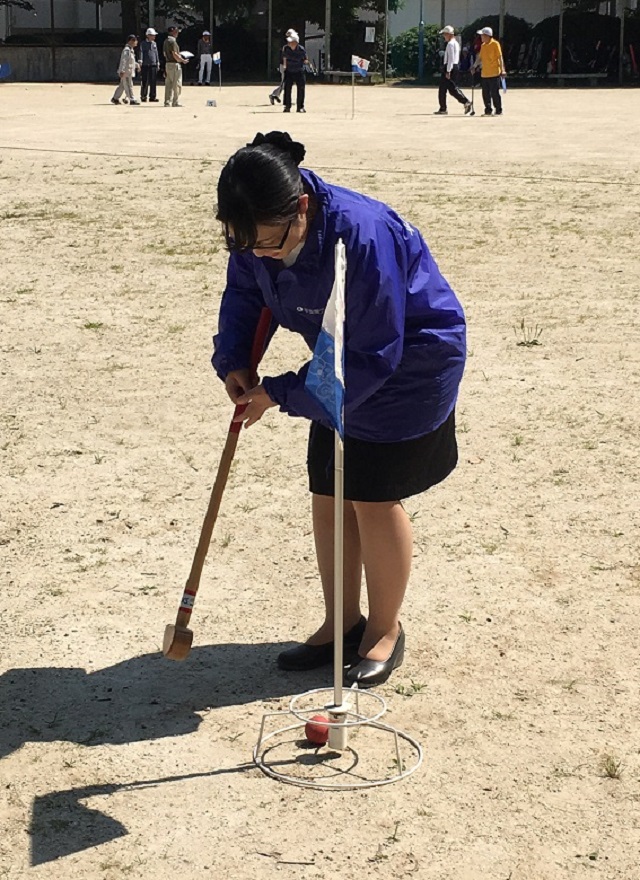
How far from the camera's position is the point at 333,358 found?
3109 millimetres

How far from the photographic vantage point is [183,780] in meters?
3.46

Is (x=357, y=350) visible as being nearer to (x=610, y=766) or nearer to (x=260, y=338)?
(x=260, y=338)

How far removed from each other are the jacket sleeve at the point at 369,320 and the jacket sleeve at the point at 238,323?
39 cm

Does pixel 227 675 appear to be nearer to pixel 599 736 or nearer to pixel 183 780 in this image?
pixel 183 780

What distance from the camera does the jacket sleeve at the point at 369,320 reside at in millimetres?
3262

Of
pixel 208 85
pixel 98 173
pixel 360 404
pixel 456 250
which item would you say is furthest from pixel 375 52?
pixel 360 404

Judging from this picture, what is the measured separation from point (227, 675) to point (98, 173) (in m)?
12.4

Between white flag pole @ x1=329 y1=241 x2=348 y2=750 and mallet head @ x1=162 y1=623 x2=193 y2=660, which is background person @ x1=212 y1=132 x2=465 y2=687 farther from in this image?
mallet head @ x1=162 y1=623 x2=193 y2=660

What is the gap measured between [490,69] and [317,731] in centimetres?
2447

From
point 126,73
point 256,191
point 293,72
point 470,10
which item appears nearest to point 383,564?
point 256,191

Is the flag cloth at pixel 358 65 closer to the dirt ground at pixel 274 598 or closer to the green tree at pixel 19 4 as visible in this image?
the green tree at pixel 19 4

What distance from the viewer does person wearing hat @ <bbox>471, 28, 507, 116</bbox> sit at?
85.6ft

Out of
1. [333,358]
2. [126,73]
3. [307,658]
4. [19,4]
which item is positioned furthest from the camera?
[19,4]

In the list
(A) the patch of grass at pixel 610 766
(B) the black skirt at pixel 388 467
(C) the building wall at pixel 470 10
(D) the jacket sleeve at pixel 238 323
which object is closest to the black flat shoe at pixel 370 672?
(B) the black skirt at pixel 388 467
